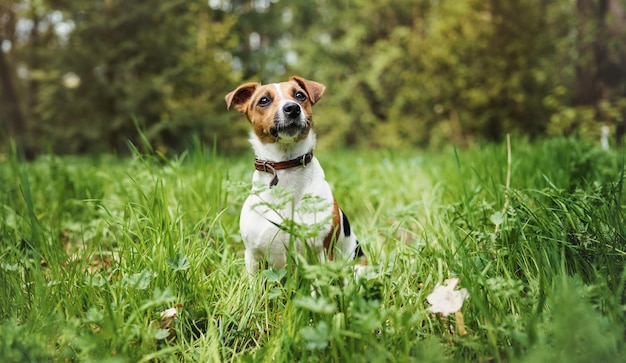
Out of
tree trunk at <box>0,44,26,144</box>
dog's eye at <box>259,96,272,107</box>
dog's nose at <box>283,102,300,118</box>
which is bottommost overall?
tree trunk at <box>0,44,26,144</box>

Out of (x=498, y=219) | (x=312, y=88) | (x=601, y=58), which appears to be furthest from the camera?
(x=601, y=58)

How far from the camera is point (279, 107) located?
7.42 ft

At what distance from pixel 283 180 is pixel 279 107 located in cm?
38

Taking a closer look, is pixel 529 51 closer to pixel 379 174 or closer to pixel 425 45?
pixel 425 45

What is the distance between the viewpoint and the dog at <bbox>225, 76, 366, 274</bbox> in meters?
2.07

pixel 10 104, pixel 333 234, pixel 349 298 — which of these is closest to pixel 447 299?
pixel 349 298

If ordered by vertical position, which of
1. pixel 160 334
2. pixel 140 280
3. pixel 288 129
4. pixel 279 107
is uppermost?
pixel 279 107

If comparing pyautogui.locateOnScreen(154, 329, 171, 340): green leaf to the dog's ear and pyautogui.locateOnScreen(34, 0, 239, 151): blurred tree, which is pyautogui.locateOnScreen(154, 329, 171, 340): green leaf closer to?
the dog's ear

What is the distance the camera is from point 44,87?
9.46 m

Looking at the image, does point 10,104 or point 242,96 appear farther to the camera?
point 10,104

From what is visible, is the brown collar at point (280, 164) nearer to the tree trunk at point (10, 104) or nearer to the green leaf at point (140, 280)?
the green leaf at point (140, 280)

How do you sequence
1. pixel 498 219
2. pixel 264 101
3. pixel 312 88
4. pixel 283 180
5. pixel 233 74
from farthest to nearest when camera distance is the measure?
pixel 233 74 < pixel 312 88 < pixel 264 101 < pixel 283 180 < pixel 498 219

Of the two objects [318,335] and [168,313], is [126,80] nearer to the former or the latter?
[168,313]

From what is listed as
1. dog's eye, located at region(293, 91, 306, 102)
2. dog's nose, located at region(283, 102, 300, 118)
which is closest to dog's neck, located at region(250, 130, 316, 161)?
dog's nose, located at region(283, 102, 300, 118)
